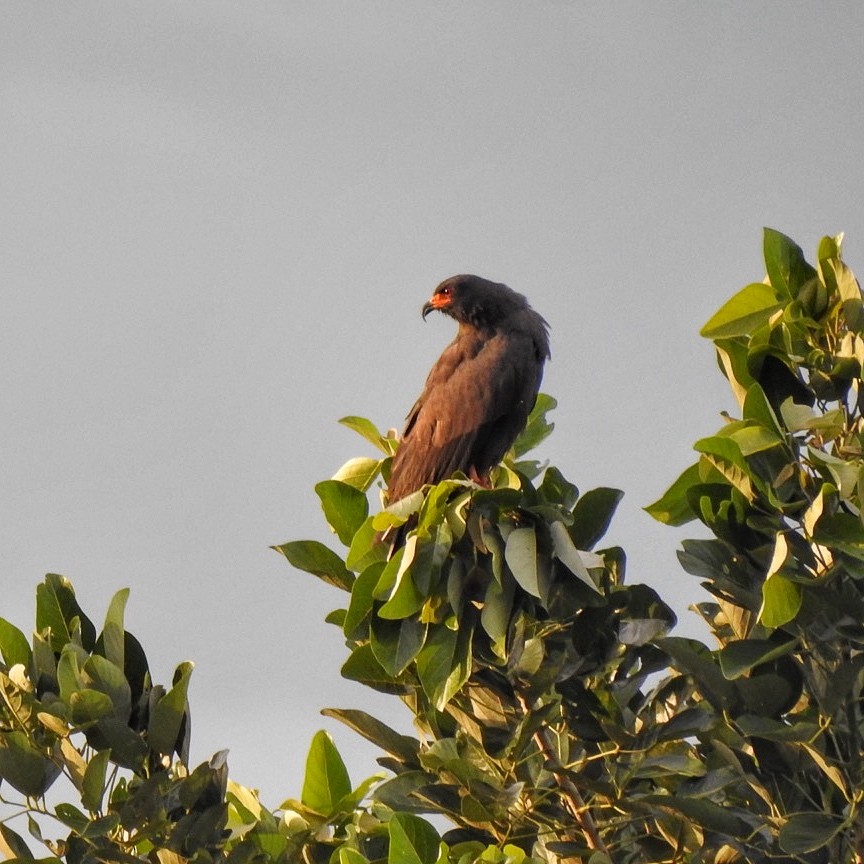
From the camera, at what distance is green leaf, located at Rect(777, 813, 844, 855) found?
397 centimetres

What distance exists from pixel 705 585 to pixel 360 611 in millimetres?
1173

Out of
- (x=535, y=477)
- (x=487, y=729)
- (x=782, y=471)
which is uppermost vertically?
(x=535, y=477)

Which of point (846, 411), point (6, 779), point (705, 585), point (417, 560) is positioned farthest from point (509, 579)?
point (6, 779)

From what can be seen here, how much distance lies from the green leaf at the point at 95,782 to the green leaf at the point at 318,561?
929 mm

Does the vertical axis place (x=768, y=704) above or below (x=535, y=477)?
below

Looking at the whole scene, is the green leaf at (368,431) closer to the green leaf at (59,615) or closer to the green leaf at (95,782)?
the green leaf at (59,615)

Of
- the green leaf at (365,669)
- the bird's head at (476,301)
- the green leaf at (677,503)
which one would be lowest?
the green leaf at (365,669)

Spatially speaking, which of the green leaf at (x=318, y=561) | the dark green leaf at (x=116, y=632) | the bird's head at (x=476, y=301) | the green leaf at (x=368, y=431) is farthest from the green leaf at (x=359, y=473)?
the bird's head at (x=476, y=301)

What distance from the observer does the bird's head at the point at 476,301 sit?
735 centimetres

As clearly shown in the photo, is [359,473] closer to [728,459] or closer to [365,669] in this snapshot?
[365,669]

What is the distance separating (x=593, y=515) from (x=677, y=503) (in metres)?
0.34

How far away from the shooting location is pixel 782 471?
168 inches

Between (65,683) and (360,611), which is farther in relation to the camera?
(360,611)

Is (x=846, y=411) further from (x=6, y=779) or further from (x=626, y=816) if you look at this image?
(x=6, y=779)
